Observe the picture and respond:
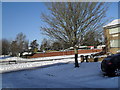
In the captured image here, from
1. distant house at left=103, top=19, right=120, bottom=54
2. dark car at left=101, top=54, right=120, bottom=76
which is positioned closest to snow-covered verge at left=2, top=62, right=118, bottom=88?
dark car at left=101, top=54, right=120, bottom=76

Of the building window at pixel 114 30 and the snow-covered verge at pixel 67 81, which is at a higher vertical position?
the building window at pixel 114 30

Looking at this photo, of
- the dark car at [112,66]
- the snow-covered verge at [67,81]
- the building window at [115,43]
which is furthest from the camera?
the building window at [115,43]

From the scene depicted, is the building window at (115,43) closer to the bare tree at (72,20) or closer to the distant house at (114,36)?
the distant house at (114,36)

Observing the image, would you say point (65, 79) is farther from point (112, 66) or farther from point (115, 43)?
point (115, 43)

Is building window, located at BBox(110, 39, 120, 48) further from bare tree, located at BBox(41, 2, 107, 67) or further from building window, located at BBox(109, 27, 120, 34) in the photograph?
bare tree, located at BBox(41, 2, 107, 67)

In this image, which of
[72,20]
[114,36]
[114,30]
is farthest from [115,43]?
[72,20]

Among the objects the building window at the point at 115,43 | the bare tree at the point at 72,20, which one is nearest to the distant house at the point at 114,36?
the building window at the point at 115,43

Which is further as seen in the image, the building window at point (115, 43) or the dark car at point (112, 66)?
the building window at point (115, 43)

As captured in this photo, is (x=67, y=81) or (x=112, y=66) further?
(x=112, y=66)

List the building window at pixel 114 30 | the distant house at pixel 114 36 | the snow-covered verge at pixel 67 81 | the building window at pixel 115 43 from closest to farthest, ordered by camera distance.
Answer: the snow-covered verge at pixel 67 81
the building window at pixel 114 30
the distant house at pixel 114 36
the building window at pixel 115 43

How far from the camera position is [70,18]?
13.5 metres

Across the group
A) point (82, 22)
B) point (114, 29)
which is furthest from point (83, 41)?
point (114, 29)

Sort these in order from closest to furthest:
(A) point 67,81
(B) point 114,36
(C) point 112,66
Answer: (A) point 67,81 → (C) point 112,66 → (B) point 114,36

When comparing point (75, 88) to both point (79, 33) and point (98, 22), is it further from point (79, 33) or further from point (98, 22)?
point (98, 22)
